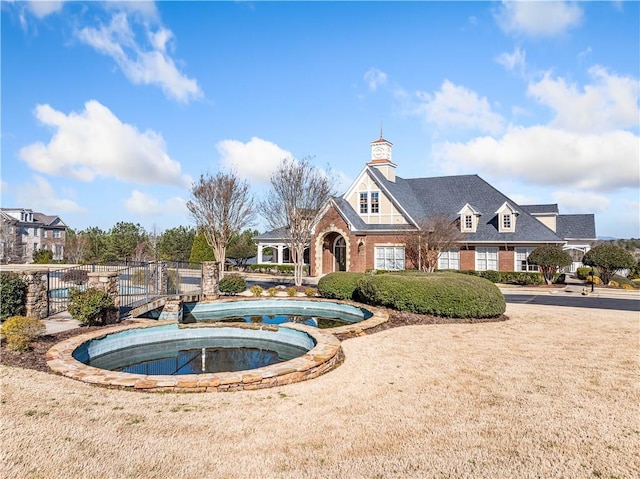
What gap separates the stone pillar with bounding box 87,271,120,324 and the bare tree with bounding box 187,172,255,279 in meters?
15.3

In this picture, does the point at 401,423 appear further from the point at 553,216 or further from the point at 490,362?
the point at 553,216

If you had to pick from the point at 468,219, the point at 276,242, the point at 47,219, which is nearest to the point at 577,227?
the point at 468,219

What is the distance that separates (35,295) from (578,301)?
22.3 meters

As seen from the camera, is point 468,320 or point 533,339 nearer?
point 533,339

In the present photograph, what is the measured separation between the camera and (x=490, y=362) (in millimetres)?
8828

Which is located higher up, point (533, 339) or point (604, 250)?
point (604, 250)

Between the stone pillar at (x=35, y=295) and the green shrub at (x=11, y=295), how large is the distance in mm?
136

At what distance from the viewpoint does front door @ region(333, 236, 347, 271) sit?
35.4 meters

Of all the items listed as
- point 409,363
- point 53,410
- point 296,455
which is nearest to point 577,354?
point 409,363

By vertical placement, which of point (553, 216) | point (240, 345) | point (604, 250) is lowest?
point (240, 345)

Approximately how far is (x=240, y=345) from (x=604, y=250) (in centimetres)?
2528

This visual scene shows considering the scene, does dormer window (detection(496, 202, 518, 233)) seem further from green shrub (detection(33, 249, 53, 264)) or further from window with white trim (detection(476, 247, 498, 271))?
green shrub (detection(33, 249, 53, 264))

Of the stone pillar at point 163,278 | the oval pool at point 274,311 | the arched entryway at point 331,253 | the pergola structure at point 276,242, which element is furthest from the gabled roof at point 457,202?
the stone pillar at point 163,278

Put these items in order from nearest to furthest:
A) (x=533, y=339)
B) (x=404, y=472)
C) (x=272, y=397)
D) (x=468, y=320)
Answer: (x=404, y=472) < (x=272, y=397) < (x=533, y=339) < (x=468, y=320)
